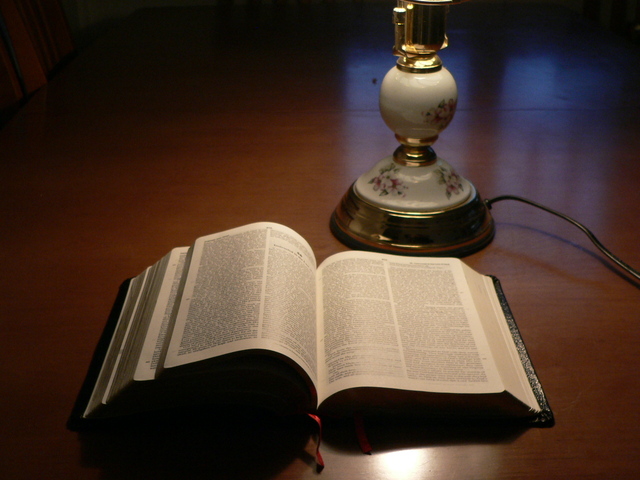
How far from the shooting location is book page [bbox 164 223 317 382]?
628mm

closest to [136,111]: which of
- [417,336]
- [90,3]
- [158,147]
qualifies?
[158,147]

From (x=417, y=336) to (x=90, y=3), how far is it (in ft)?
8.96

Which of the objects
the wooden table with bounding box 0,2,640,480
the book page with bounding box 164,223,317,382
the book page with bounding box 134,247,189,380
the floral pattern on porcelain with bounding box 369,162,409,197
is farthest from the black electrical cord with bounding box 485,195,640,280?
the book page with bounding box 134,247,189,380

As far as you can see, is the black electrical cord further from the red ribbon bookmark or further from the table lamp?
the red ribbon bookmark

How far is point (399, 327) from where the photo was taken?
2.38ft

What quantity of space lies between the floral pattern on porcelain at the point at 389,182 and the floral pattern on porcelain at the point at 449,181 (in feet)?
0.18

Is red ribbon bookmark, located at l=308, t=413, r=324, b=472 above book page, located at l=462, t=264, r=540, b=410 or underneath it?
above

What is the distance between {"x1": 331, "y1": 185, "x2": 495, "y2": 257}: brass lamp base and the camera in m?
0.92

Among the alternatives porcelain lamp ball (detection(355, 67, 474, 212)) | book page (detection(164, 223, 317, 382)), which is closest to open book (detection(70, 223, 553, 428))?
book page (detection(164, 223, 317, 382))

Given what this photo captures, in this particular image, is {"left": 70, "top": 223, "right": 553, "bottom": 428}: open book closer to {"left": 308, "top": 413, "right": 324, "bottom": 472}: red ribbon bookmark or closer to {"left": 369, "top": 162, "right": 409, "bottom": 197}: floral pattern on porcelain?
{"left": 308, "top": 413, "right": 324, "bottom": 472}: red ribbon bookmark

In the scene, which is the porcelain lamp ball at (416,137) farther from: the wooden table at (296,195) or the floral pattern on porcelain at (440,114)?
the wooden table at (296,195)

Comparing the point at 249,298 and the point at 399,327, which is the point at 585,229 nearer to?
the point at 399,327

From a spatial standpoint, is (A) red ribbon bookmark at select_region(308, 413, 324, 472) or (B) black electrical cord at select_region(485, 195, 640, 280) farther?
(B) black electrical cord at select_region(485, 195, 640, 280)

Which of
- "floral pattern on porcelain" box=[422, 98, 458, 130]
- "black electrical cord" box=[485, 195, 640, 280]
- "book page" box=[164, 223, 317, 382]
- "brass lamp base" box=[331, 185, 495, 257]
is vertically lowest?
"black electrical cord" box=[485, 195, 640, 280]
